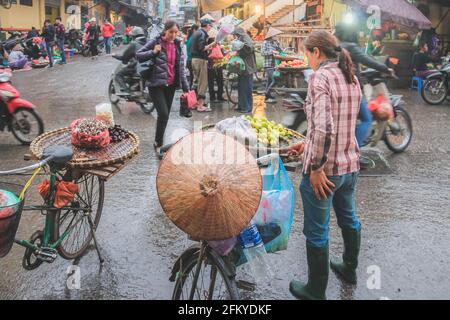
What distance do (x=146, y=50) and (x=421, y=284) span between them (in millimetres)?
4548

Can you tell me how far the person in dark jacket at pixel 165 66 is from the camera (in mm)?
6258

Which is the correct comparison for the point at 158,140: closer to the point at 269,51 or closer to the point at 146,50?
the point at 146,50

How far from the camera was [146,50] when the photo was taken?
6.31m

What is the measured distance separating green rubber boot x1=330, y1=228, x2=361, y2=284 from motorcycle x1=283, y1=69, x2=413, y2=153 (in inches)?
130

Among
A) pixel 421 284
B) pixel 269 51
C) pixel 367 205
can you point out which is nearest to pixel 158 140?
pixel 367 205

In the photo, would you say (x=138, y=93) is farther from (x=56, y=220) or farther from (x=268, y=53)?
(x=56, y=220)

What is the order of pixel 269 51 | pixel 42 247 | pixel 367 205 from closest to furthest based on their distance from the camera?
pixel 42 247 < pixel 367 205 < pixel 269 51

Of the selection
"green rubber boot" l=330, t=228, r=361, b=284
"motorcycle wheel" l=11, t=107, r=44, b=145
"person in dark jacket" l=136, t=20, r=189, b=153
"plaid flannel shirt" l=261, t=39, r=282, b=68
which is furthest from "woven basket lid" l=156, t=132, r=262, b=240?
"plaid flannel shirt" l=261, t=39, r=282, b=68

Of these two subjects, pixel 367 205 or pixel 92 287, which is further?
pixel 367 205

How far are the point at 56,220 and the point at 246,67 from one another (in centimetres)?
717

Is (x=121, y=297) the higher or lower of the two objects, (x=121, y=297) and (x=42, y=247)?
the lower

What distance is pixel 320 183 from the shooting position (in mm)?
2822

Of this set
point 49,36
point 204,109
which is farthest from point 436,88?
point 49,36
